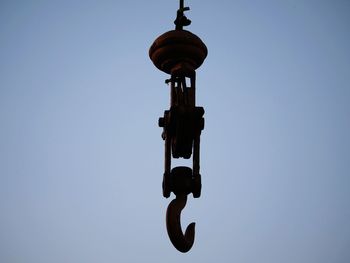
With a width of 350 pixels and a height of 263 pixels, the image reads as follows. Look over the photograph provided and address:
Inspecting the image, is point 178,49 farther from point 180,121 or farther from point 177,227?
point 177,227

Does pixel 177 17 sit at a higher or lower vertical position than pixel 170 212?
higher

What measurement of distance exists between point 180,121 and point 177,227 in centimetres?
55

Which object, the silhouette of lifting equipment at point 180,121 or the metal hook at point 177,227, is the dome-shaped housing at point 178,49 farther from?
the metal hook at point 177,227

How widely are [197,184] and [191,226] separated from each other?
0.26 m

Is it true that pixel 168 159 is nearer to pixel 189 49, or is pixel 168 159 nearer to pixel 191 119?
pixel 191 119

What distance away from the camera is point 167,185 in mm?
1654

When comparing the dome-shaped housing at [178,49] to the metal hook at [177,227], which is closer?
the metal hook at [177,227]

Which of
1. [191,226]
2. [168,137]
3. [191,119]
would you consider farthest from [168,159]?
[191,226]

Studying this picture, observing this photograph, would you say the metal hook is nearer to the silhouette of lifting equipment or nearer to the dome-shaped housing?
the silhouette of lifting equipment

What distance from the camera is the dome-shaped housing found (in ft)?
5.88

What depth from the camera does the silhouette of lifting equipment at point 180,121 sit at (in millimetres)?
1651

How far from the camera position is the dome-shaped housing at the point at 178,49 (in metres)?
1.79

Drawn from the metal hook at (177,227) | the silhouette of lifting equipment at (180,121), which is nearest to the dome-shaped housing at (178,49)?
the silhouette of lifting equipment at (180,121)

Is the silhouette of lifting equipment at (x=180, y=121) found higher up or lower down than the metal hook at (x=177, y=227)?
higher up
